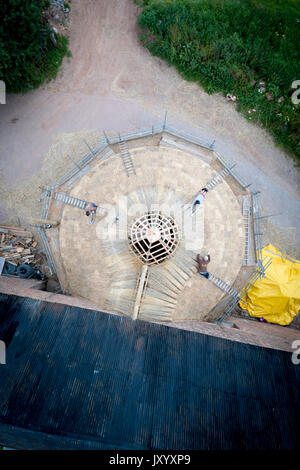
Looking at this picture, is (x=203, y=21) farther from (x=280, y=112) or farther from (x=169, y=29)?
(x=280, y=112)

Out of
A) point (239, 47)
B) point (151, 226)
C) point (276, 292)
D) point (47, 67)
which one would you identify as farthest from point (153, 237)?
point (239, 47)

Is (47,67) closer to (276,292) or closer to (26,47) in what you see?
(26,47)

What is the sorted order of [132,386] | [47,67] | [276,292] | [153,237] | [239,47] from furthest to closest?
[239,47] → [47,67] → [276,292] → [153,237] → [132,386]

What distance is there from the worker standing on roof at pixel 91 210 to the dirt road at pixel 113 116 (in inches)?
211

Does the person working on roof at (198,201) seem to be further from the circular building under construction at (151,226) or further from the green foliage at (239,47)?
the green foliage at (239,47)

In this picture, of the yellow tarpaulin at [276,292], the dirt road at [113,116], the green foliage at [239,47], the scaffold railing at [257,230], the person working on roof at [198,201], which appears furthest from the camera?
the dirt road at [113,116]

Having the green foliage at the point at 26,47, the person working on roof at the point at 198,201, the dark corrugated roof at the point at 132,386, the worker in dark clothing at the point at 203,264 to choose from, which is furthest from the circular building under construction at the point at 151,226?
the green foliage at the point at 26,47

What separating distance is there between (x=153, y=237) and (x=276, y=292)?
9822mm

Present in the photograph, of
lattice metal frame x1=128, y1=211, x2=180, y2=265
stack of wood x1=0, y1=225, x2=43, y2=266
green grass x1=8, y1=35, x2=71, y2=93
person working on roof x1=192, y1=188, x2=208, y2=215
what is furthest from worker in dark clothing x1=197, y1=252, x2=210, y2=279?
green grass x1=8, y1=35, x2=71, y2=93

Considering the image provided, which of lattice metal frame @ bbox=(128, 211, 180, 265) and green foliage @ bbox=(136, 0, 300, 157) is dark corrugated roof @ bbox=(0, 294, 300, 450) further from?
green foliage @ bbox=(136, 0, 300, 157)

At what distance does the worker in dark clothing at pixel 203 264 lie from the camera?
18156 millimetres

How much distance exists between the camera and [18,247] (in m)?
21.0

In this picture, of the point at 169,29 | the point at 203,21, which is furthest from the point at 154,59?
the point at 203,21
